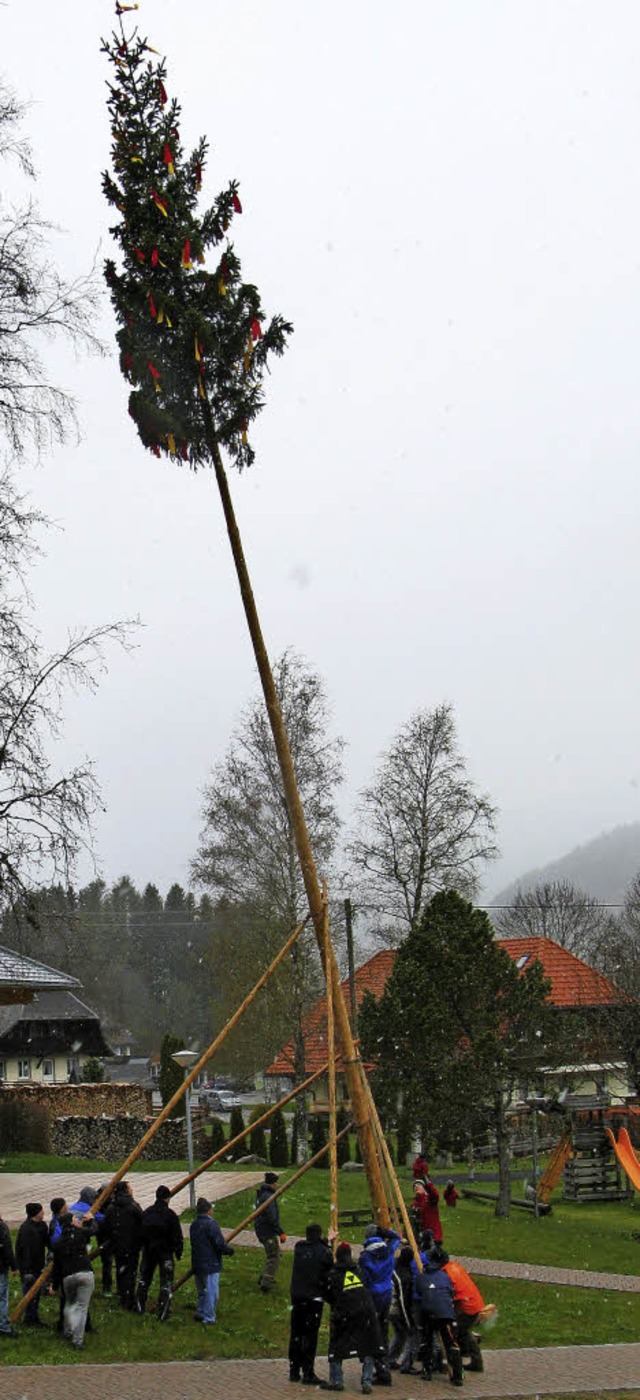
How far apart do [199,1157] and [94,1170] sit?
23.8ft

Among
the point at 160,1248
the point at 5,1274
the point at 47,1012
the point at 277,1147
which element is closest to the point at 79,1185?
the point at 160,1248

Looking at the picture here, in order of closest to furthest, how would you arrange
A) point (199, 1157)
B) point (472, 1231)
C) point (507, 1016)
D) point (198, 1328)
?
point (198, 1328), point (472, 1231), point (507, 1016), point (199, 1157)

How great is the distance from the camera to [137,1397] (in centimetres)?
1197

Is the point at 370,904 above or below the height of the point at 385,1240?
above

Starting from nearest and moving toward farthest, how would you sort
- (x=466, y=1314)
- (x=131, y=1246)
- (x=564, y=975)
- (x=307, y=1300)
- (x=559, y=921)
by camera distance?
(x=307, y=1300), (x=466, y=1314), (x=131, y=1246), (x=564, y=975), (x=559, y=921)

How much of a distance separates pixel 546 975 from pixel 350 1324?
31.5m

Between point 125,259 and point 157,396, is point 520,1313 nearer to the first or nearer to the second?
point 157,396

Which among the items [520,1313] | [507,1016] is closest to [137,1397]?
[520,1313]

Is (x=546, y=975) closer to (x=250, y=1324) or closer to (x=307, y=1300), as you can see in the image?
(x=250, y=1324)

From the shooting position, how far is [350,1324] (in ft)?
41.6

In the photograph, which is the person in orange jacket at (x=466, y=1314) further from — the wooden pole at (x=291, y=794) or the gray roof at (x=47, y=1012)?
the gray roof at (x=47, y=1012)

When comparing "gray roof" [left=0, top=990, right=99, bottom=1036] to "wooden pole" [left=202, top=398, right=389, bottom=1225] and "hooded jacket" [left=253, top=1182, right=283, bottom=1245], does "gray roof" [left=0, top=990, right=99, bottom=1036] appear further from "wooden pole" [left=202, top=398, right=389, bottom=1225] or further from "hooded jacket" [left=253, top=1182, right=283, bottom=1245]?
"wooden pole" [left=202, top=398, right=389, bottom=1225]

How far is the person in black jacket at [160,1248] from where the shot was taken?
14633mm

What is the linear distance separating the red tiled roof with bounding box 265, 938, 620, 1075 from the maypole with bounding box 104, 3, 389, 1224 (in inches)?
853
